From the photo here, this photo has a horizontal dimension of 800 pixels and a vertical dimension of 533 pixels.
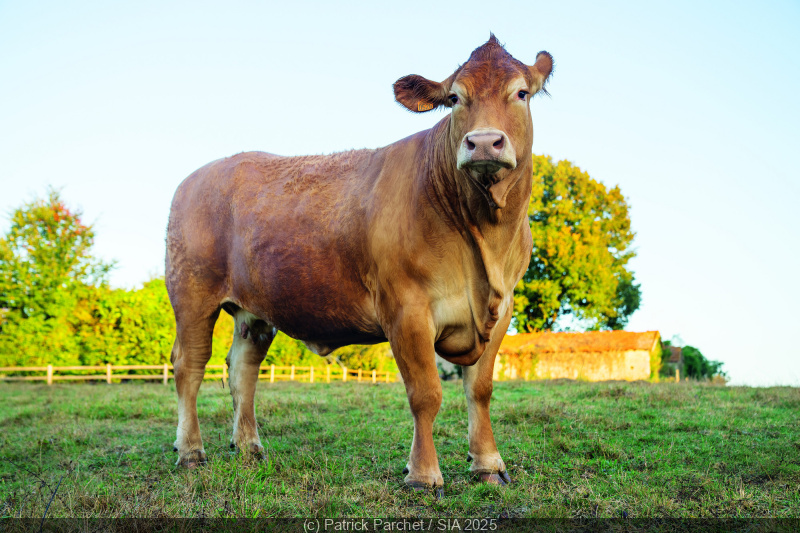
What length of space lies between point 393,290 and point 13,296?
90.3 feet

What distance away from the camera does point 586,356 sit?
26734 millimetres

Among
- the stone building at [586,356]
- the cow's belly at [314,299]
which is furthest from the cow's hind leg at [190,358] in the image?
the stone building at [586,356]

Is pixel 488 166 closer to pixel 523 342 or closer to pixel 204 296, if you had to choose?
pixel 204 296

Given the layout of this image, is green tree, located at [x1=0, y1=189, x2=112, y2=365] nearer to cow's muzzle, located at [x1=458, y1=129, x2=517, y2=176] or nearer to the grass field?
the grass field

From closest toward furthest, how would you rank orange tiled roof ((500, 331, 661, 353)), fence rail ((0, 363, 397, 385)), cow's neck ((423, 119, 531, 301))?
cow's neck ((423, 119, 531, 301)) < fence rail ((0, 363, 397, 385)) < orange tiled roof ((500, 331, 661, 353))

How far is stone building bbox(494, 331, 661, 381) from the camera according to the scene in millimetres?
26422

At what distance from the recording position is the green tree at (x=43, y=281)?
25703mm

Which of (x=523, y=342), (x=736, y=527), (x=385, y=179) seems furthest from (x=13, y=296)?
(x=736, y=527)

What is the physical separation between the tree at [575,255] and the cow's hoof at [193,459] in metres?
22.5

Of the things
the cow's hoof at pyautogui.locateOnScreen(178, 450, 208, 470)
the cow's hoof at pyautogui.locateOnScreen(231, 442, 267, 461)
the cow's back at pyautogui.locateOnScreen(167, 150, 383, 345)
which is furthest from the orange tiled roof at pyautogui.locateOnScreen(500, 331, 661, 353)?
the cow's hoof at pyautogui.locateOnScreen(178, 450, 208, 470)

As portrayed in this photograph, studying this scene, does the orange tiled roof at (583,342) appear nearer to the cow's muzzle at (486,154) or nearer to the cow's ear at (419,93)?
the cow's ear at (419,93)

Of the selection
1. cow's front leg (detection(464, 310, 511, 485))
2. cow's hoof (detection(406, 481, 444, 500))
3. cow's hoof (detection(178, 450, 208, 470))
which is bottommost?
cow's hoof (detection(178, 450, 208, 470))

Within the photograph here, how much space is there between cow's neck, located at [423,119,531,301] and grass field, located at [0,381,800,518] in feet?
4.76

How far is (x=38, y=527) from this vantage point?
10.1ft
